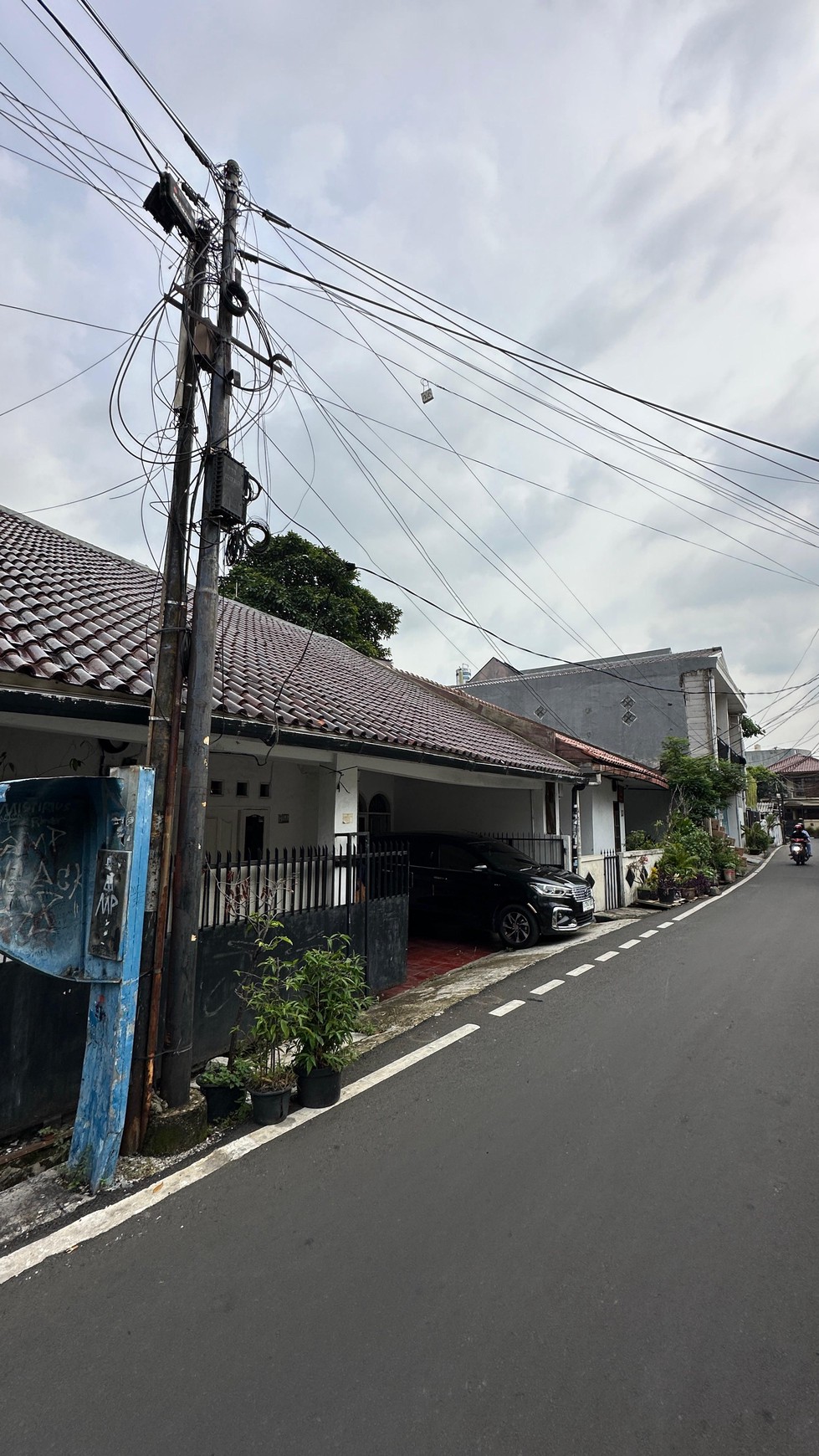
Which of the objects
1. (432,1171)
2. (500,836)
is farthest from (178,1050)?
(500,836)

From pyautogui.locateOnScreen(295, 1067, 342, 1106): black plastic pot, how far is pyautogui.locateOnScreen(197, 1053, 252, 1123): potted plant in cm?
35

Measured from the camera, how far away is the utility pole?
12.3 ft

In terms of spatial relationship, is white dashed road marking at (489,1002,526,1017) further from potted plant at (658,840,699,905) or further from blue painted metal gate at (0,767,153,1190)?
potted plant at (658,840,699,905)

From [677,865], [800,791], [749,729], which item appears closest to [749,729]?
[749,729]

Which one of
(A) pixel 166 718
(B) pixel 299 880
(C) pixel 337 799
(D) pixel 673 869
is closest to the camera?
(A) pixel 166 718

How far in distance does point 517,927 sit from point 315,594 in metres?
13.8

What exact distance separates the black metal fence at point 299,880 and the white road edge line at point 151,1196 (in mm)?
1383

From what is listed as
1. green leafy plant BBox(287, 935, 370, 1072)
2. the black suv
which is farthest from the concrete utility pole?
the black suv

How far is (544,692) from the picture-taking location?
26.7m

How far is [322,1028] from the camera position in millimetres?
4184

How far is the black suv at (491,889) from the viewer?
9328 millimetres

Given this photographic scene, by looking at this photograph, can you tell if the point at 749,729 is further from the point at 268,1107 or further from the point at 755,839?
the point at 268,1107

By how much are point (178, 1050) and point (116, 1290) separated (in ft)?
4.73

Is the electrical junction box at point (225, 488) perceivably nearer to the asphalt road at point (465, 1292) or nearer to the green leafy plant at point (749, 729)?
the asphalt road at point (465, 1292)
